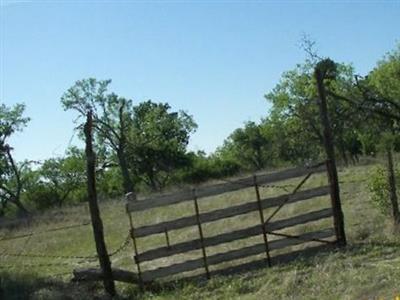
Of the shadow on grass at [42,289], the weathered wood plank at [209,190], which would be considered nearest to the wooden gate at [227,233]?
the weathered wood plank at [209,190]

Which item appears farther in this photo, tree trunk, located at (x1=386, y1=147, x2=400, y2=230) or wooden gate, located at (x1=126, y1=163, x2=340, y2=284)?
tree trunk, located at (x1=386, y1=147, x2=400, y2=230)

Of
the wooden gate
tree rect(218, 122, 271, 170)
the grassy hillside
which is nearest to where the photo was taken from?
the grassy hillside

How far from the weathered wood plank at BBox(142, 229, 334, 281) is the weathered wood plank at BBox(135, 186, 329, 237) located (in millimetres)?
705

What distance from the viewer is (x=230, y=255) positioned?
12.7 m

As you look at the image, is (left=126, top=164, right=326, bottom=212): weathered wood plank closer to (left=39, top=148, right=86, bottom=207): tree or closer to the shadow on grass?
the shadow on grass

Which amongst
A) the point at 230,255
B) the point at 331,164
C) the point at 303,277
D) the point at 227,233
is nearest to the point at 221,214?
the point at 227,233

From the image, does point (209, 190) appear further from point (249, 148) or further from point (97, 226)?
point (249, 148)

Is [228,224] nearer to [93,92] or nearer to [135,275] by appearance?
[135,275]

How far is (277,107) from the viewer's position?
262 ft

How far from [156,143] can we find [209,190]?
63.7 metres

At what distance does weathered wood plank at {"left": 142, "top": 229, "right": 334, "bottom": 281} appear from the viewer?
40.3ft

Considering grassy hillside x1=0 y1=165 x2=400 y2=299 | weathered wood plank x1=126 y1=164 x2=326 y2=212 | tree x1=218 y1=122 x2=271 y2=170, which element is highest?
tree x1=218 y1=122 x2=271 y2=170

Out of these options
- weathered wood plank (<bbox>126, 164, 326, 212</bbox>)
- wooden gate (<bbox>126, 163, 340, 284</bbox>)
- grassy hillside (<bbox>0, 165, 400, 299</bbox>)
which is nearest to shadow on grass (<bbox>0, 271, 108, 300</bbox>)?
grassy hillside (<bbox>0, 165, 400, 299</bbox>)

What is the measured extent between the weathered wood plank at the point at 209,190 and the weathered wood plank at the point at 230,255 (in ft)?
3.87
